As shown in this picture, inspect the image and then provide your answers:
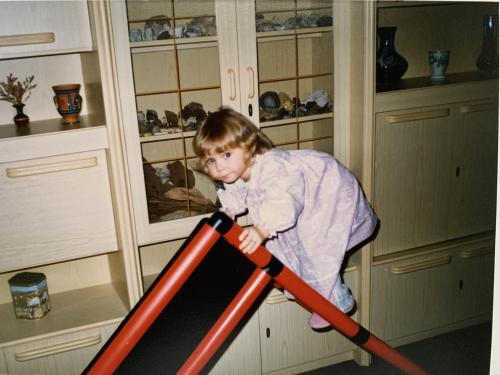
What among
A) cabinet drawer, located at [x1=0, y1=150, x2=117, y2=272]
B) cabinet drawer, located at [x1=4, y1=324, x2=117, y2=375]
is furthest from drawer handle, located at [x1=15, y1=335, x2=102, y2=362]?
cabinet drawer, located at [x1=0, y1=150, x2=117, y2=272]

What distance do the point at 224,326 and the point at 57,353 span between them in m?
0.84

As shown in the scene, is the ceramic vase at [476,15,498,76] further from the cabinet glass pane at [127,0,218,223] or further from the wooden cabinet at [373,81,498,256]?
the cabinet glass pane at [127,0,218,223]

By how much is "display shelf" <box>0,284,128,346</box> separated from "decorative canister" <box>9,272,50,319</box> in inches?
1.1

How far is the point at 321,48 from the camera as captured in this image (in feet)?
6.74

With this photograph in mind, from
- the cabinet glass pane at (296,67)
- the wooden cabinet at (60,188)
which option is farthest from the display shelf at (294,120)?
the wooden cabinet at (60,188)

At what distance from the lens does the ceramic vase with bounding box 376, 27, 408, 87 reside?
7.29ft

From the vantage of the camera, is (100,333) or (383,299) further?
(383,299)

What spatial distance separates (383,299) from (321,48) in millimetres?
1097

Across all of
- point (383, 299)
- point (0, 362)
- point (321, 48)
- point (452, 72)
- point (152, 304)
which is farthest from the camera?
point (452, 72)

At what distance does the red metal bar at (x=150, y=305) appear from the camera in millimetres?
1168

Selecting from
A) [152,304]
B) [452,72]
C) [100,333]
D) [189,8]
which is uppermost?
[189,8]

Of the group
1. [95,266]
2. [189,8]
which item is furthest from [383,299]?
[189,8]

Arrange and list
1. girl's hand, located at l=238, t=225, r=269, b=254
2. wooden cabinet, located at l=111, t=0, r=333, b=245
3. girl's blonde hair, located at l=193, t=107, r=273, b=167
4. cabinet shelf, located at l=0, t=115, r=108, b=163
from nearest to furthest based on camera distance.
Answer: girl's hand, located at l=238, t=225, r=269, b=254 < girl's blonde hair, located at l=193, t=107, r=273, b=167 < cabinet shelf, located at l=0, t=115, r=108, b=163 < wooden cabinet, located at l=111, t=0, r=333, b=245

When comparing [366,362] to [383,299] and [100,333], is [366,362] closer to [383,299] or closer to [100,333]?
[383,299]
